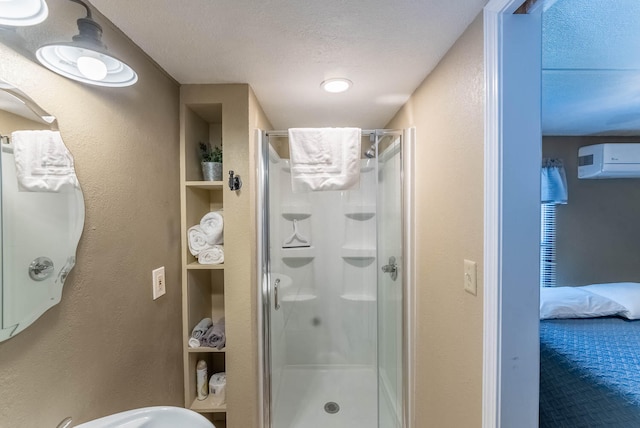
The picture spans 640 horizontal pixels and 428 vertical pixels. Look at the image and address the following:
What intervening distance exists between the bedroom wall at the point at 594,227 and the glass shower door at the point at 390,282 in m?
2.06

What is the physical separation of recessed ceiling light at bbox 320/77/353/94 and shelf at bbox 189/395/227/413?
194 centimetres

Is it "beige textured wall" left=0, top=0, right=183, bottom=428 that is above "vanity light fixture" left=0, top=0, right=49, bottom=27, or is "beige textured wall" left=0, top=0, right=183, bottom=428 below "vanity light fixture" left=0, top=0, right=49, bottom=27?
below

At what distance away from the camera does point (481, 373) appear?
98 cm

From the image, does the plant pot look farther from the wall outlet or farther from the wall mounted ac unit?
the wall mounted ac unit

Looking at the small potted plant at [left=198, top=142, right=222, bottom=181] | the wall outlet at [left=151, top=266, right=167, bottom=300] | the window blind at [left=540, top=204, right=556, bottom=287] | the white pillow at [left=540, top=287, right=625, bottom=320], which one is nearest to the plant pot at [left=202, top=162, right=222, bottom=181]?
the small potted plant at [left=198, top=142, right=222, bottom=181]

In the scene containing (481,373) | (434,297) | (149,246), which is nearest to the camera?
(481,373)

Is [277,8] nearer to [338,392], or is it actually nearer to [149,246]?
[149,246]

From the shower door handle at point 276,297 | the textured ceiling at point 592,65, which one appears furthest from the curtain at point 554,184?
the shower door handle at point 276,297

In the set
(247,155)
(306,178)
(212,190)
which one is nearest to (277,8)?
(247,155)

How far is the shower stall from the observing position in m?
1.75

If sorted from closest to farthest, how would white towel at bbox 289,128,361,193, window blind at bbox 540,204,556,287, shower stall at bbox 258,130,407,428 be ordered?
1. white towel at bbox 289,128,361,193
2. shower stall at bbox 258,130,407,428
3. window blind at bbox 540,204,556,287

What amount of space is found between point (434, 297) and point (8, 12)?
1.83m

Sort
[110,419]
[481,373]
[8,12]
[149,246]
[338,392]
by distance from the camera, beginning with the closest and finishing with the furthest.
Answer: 1. [8,12]
2. [110,419]
3. [481,373]
4. [149,246]
5. [338,392]

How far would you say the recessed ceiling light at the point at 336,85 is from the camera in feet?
4.77
